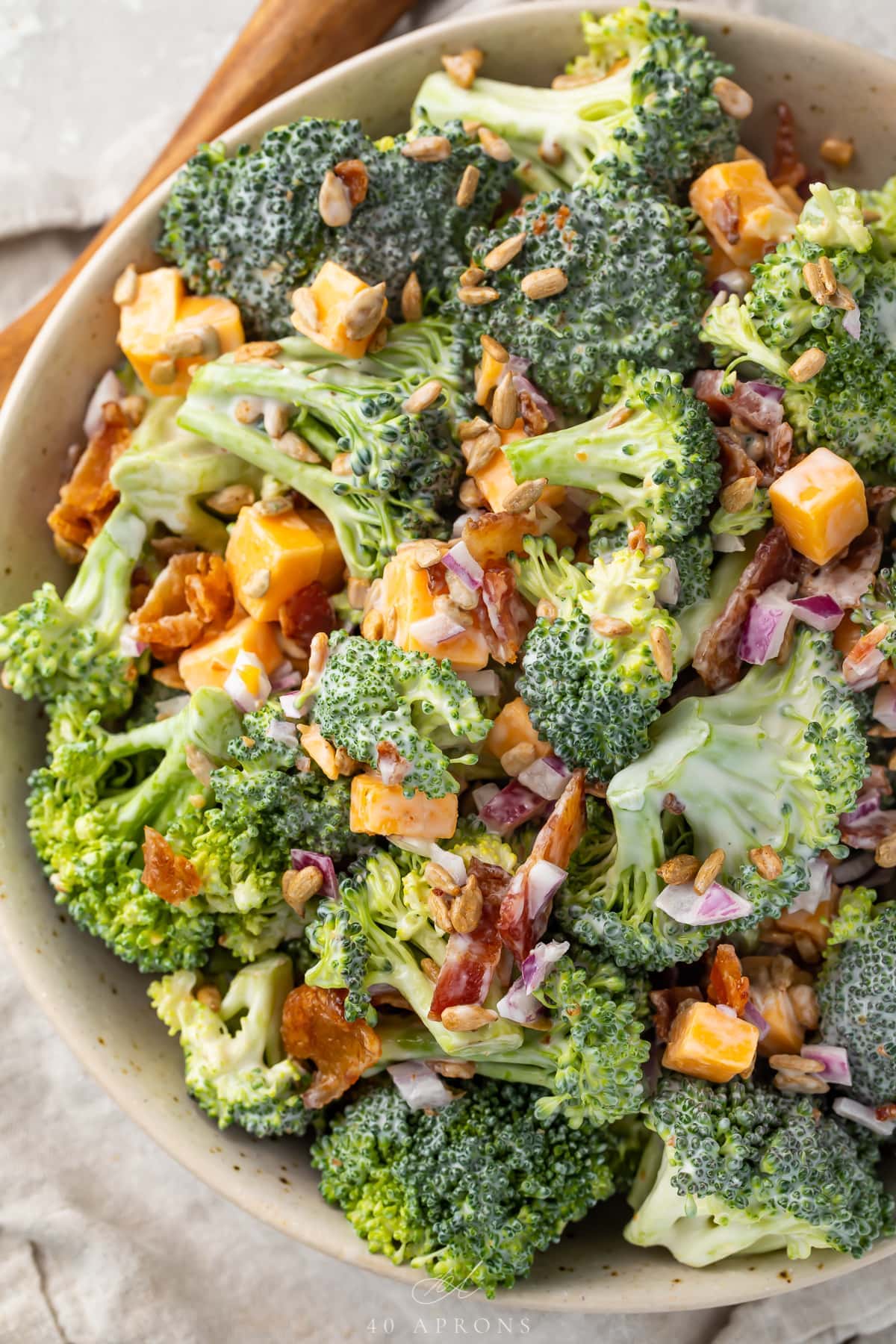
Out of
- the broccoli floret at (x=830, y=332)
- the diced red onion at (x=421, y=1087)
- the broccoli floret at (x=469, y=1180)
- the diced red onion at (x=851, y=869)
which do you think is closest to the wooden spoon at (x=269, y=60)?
the broccoli floret at (x=830, y=332)

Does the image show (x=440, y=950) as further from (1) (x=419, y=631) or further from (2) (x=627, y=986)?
(1) (x=419, y=631)

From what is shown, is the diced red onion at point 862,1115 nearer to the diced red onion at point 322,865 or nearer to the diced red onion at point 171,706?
the diced red onion at point 322,865

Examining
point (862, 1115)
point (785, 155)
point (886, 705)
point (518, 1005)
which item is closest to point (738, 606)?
point (886, 705)

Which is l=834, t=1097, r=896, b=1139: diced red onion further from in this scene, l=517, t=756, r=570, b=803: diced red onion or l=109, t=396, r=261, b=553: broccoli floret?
l=109, t=396, r=261, b=553: broccoli floret

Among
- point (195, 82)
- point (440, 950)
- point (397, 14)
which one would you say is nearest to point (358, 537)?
point (440, 950)

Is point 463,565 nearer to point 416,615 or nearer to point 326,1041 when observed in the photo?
point 416,615

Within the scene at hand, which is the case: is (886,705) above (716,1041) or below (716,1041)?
above
